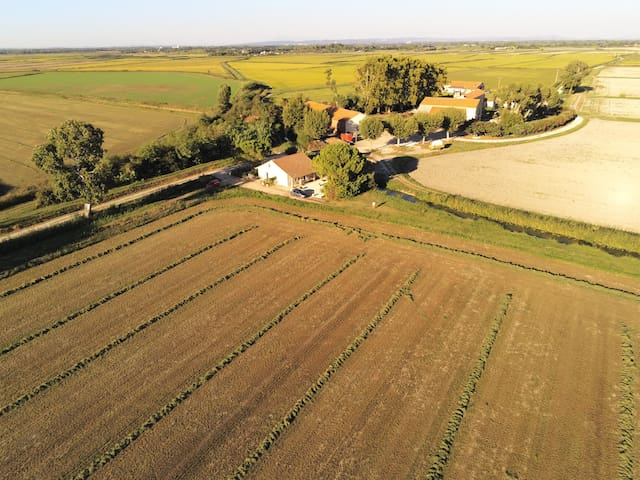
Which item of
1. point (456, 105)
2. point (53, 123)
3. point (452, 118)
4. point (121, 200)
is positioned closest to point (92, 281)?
point (121, 200)

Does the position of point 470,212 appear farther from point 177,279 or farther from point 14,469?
point 14,469

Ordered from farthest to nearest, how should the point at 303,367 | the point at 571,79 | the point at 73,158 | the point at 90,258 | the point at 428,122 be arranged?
the point at 571,79 < the point at 428,122 < the point at 73,158 < the point at 90,258 < the point at 303,367

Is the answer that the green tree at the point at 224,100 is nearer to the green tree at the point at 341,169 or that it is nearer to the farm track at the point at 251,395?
the green tree at the point at 341,169

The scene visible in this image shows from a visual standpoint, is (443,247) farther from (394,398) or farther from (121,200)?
(121,200)

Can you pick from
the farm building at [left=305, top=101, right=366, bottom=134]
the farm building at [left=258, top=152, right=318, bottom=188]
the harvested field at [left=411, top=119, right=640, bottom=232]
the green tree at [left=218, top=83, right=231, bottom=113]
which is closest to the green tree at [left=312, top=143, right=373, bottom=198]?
the farm building at [left=258, top=152, right=318, bottom=188]

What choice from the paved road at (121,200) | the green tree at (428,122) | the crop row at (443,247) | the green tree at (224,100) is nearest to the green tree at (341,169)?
the crop row at (443,247)
